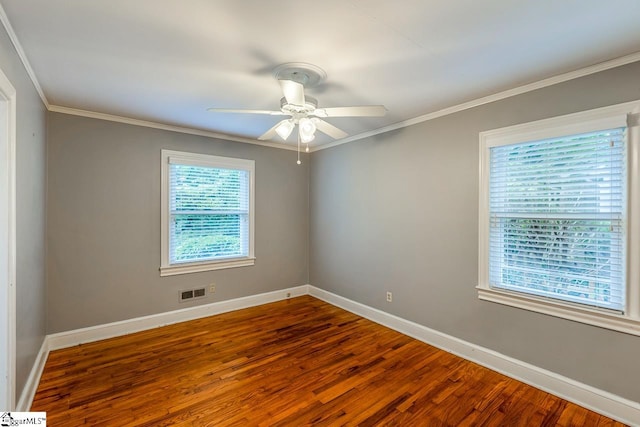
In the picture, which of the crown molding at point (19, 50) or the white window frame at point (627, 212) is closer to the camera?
the crown molding at point (19, 50)

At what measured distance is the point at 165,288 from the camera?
3.62m

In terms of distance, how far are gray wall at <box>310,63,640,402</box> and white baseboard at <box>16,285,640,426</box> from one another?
0.06m

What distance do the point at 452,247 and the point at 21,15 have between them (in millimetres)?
3507

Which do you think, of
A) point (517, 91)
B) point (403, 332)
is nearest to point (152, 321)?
point (403, 332)

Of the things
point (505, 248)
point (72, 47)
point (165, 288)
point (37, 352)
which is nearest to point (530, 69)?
point (505, 248)

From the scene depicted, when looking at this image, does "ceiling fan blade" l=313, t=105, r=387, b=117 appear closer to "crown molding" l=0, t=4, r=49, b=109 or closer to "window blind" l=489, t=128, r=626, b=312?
"window blind" l=489, t=128, r=626, b=312

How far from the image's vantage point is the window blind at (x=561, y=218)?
204cm

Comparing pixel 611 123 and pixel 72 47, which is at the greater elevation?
pixel 72 47

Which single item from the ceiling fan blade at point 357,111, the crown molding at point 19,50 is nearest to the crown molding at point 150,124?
the crown molding at point 19,50

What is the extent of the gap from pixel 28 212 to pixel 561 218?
3950mm

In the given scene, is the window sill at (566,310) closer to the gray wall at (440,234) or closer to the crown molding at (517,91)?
the gray wall at (440,234)

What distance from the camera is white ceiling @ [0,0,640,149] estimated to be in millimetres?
1535

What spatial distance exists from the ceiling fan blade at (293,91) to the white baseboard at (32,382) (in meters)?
2.60

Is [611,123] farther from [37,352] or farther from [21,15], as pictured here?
[37,352]
